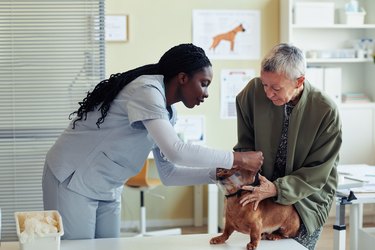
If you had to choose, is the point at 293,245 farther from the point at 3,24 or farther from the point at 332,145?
the point at 3,24

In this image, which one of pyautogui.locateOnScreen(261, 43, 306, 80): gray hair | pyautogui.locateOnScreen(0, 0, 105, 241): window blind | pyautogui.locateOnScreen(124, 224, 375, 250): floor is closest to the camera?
pyautogui.locateOnScreen(261, 43, 306, 80): gray hair

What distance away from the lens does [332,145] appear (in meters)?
1.96

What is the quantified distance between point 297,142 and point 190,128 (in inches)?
115

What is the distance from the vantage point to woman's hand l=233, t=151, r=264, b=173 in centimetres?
A: 192

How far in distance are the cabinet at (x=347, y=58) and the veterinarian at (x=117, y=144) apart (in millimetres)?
2821

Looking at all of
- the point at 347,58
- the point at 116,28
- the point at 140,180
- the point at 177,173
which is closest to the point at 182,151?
the point at 177,173

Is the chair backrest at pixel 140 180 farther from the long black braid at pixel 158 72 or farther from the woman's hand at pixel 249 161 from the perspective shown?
the woman's hand at pixel 249 161

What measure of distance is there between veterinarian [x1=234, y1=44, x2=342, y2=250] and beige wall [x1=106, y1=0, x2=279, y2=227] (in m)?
2.76

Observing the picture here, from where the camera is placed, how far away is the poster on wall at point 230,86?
193 inches

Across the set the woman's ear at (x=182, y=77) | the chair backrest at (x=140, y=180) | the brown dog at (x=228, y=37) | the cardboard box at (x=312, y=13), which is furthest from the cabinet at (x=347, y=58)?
the woman's ear at (x=182, y=77)

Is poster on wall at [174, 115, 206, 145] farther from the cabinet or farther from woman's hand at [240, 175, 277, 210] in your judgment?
woman's hand at [240, 175, 277, 210]

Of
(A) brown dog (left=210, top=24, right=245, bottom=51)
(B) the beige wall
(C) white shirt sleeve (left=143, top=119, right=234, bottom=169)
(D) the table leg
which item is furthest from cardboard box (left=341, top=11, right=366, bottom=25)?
(C) white shirt sleeve (left=143, top=119, right=234, bottom=169)

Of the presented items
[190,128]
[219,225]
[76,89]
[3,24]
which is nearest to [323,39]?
[190,128]

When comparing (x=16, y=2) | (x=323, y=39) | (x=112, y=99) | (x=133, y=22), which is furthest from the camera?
(x=323, y=39)
